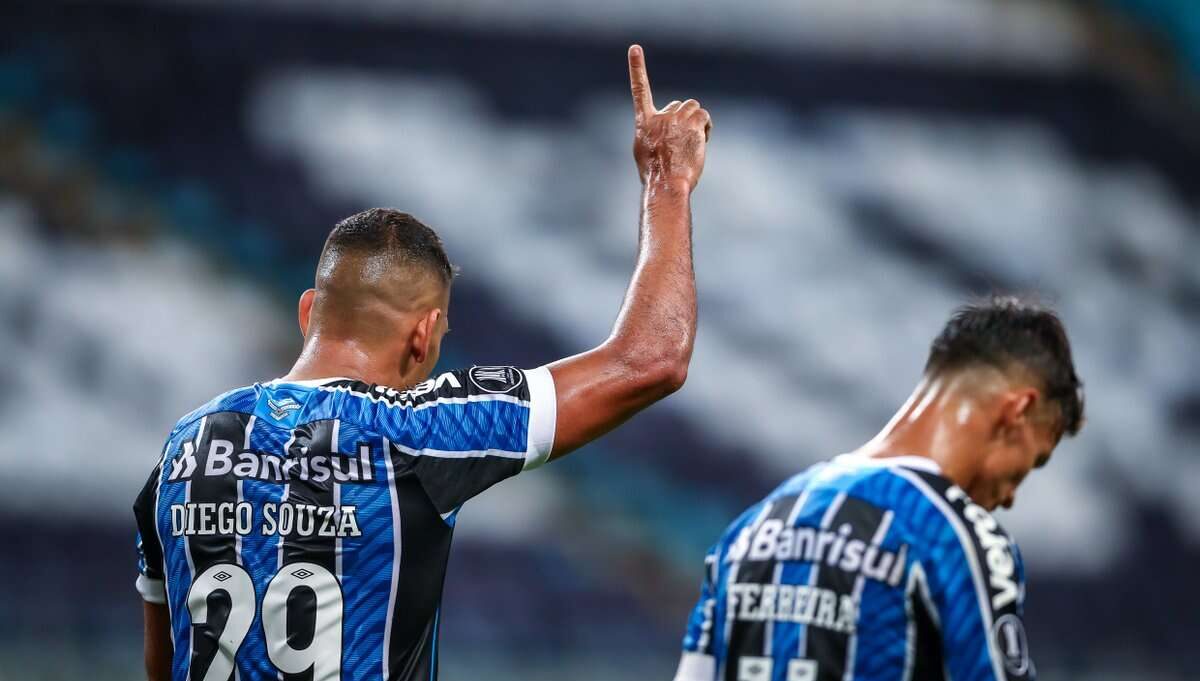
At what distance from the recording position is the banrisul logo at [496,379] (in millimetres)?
3060

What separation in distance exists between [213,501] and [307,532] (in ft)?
0.73

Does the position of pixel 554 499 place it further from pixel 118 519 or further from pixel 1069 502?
pixel 1069 502

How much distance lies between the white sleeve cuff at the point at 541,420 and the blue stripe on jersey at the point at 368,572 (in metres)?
0.32

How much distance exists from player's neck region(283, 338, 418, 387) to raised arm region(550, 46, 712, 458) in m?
0.39

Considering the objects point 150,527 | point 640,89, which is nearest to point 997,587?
point 640,89

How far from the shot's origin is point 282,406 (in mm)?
3023

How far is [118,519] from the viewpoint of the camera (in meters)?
8.60

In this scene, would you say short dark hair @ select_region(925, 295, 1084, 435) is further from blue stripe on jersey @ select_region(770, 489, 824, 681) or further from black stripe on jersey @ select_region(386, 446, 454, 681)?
black stripe on jersey @ select_region(386, 446, 454, 681)

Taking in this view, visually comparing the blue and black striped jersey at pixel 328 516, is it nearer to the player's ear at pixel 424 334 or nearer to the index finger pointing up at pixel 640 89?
the player's ear at pixel 424 334

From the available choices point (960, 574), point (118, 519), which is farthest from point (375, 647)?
point (118, 519)

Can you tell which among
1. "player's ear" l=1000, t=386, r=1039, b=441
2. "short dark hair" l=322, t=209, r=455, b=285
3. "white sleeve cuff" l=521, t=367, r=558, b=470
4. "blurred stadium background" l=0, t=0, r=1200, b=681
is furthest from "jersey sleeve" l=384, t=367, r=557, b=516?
"blurred stadium background" l=0, t=0, r=1200, b=681

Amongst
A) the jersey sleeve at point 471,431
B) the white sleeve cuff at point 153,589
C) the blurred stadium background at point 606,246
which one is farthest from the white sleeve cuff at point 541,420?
the blurred stadium background at point 606,246

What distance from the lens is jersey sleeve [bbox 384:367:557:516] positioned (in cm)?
296

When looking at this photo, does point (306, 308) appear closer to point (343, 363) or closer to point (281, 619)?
point (343, 363)
